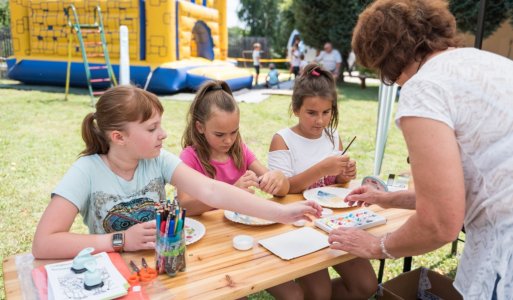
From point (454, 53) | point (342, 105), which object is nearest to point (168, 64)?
point (342, 105)

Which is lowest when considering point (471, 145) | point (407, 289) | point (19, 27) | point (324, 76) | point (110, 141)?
point (407, 289)

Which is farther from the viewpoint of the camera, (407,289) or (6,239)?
(6,239)

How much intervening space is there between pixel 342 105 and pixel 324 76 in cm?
758

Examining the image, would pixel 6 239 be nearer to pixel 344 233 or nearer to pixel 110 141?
pixel 110 141

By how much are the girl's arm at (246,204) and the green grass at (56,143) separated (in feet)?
3.76

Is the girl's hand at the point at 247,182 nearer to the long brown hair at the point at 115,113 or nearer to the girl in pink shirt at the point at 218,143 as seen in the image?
the girl in pink shirt at the point at 218,143

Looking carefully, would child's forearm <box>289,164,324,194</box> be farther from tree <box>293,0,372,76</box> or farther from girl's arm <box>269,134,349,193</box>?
tree <box>293,0,372,76</box>

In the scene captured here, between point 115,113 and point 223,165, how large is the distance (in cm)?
76

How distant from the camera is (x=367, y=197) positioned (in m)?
1.76

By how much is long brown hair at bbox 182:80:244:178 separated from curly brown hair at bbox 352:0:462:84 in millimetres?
932

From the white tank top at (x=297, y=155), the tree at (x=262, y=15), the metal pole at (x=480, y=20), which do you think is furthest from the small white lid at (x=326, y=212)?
the tree at (x=262, y=15)

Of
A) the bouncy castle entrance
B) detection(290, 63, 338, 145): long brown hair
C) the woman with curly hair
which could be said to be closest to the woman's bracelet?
the woman with curly hair

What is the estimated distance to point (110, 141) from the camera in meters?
1.64

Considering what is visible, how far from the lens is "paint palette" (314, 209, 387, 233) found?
165 cm
